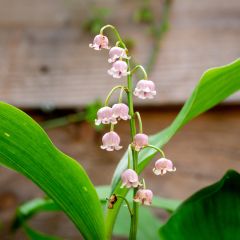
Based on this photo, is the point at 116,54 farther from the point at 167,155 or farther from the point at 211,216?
the point at 167,155

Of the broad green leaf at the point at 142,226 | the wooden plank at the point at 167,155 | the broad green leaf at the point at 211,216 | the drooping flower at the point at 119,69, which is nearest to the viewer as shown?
the drooping flower at the point at 119,69

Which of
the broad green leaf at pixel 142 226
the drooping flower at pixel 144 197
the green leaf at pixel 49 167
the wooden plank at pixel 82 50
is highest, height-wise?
the wooden plank at pixel 82 50

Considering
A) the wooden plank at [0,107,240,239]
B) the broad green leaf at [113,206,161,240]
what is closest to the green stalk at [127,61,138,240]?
the broad green leaf at [113,206,161,240]

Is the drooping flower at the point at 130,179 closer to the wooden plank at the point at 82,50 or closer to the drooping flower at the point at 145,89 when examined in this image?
the drooping flower at the point at 145,89

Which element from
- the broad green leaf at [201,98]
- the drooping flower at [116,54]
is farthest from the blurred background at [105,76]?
the drooping flower at [116,54]

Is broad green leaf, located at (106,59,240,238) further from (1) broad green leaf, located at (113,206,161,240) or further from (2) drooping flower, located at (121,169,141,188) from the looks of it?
(1) broad green leaf, located at (113,206,161,240)

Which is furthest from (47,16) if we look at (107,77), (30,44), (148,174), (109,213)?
(109,213)
